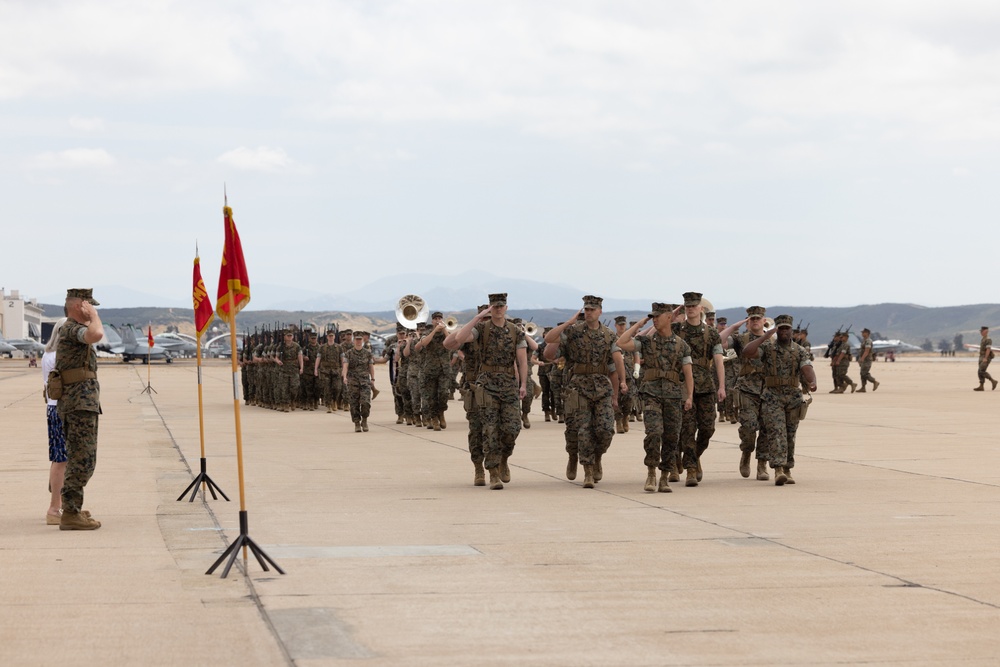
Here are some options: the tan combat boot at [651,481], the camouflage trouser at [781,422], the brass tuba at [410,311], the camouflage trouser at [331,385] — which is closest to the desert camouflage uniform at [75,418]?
the tan combat boot at [651,481]

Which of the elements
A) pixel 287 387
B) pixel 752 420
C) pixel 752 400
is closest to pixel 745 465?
pixel 752 420

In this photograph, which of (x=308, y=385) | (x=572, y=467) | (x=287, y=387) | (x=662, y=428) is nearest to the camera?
(x=662, y=428)

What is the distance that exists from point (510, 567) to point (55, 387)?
4.17 m

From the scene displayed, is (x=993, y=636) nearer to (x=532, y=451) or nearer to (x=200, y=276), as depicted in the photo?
(x=200, y=276)

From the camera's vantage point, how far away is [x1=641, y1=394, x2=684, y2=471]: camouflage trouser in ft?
44.6

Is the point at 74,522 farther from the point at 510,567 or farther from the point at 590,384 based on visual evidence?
the point at 590,384

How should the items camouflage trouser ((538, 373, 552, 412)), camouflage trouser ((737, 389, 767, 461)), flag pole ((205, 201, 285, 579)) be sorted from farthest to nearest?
camouflage trouser ((538, 373, 552, 412))
camouflage trouser ((737, 389, 767, 461))
flag pole ((205, 201, 285, 579))

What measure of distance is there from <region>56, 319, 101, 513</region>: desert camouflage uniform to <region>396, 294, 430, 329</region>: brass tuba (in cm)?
1865

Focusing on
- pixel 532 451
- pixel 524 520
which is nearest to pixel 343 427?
pixel 532 451

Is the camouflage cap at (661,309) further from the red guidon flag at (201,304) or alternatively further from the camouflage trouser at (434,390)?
the camouflage trouser at (434,390)

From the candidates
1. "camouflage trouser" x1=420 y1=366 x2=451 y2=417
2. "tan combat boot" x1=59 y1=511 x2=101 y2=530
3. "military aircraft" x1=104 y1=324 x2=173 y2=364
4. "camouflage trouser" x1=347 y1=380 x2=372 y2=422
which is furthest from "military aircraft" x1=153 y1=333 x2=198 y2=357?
"tan combat boot" x1=59 y1=511 x2=101 y2=530

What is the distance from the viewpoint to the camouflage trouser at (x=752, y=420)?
1464 cm

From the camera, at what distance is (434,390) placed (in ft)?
78.4

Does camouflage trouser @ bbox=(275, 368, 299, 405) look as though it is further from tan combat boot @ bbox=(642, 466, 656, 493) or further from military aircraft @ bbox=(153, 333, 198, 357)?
military aircraft @ bbox=(153, 333, 198, 357)
